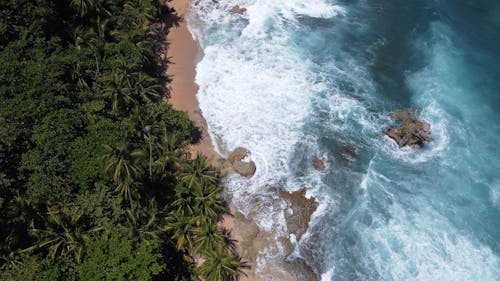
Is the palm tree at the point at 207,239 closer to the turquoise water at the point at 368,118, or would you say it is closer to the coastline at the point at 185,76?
the turquoise water at the point at 368,118

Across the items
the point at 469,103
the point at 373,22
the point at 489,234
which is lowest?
the point at 489,234

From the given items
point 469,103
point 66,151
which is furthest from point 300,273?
point 469,103

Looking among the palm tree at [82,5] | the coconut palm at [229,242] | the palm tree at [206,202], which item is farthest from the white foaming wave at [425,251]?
the palm tree at [82,5]

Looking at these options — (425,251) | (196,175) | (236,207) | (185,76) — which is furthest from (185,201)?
(425,251)

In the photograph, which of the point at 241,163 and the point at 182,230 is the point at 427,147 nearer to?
the point at 241,163

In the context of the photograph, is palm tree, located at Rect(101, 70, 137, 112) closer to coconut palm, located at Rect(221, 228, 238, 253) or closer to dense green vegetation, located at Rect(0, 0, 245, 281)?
dense green vegetation, located at Rect(0, 0, 245, 281)

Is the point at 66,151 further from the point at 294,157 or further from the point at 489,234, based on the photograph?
the point at 489,234
